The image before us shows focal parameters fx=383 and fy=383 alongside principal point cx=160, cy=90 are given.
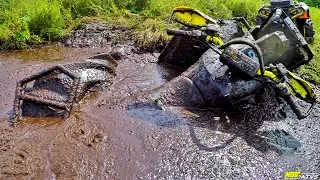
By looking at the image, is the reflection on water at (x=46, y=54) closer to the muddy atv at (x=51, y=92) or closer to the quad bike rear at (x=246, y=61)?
the muddy atv at (x=51, y=92)

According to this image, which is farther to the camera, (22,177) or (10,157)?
(10,157)

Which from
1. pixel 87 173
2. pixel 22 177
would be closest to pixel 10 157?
pixel 22 177

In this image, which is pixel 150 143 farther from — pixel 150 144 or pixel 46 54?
pixel 46 54

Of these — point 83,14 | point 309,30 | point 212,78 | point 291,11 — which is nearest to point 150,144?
point 212,78

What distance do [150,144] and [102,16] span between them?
4.32m

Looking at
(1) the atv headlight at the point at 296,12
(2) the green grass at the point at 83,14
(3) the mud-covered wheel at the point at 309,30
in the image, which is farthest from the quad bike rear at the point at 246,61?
(2) the green grass at the point at 83,14

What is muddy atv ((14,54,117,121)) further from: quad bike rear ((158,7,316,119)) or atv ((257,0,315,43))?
atv ((257,0,315,43))

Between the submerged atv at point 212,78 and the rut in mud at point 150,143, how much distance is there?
0.52 feet

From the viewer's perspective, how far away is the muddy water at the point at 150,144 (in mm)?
3469

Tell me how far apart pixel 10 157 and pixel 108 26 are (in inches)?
159

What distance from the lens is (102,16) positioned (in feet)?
24.6

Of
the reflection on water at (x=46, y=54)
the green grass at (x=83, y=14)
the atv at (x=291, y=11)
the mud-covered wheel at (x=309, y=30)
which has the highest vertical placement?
the atv at (x=291, y=11)

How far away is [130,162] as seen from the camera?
3.57 m

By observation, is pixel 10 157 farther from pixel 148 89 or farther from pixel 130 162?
pixel 148 89
